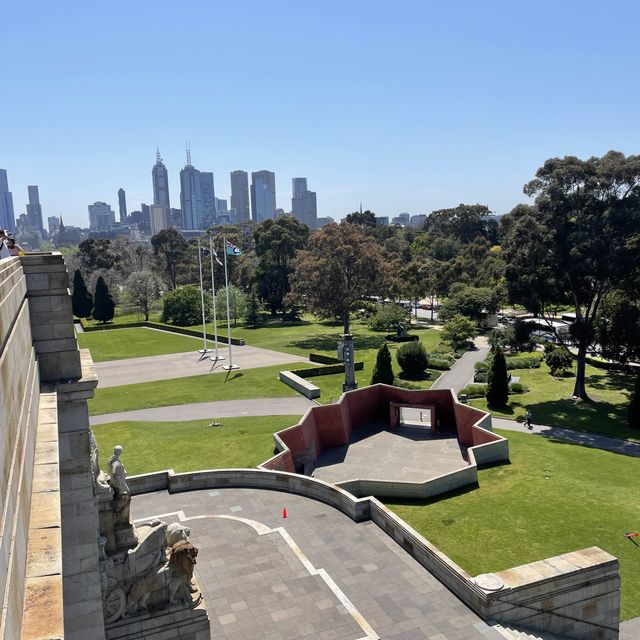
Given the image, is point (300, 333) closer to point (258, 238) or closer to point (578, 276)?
point (258, 238)

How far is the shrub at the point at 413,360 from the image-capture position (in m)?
47.3

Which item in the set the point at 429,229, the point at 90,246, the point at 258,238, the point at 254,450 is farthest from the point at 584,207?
the point at 429,229

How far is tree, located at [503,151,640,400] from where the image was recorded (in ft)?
116

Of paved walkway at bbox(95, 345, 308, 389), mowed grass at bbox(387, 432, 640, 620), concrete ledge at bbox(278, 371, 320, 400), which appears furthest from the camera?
paved walkway at bbox(95, 345, 308, 389)

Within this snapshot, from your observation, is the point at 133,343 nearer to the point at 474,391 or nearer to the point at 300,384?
the point at 300,384

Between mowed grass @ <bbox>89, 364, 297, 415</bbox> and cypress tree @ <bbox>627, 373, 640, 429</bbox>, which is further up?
cypress tree @ <bbox>627, 373, 640, 429</bbox>

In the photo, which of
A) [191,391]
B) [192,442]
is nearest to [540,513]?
[192,442]

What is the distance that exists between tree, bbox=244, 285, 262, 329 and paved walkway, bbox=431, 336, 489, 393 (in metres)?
33.3

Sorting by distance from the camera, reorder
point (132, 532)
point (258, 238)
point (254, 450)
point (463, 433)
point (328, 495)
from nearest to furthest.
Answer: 1. point (132, 532)
2. point (328, 495)
3. point (254, 450)
4. point (463, 433)
5. point (258, 238)

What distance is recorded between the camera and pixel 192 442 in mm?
31812

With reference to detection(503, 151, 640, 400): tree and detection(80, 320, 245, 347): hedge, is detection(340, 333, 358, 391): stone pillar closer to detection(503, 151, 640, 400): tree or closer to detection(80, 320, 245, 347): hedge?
detection(503, 151, 640, 400): tree

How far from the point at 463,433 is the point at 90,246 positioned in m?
99.1

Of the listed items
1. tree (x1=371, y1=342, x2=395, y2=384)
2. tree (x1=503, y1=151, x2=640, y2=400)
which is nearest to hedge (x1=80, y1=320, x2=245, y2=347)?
tree (x1=371, y1=342, x2=395, y2=384)

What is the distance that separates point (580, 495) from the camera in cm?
2520
